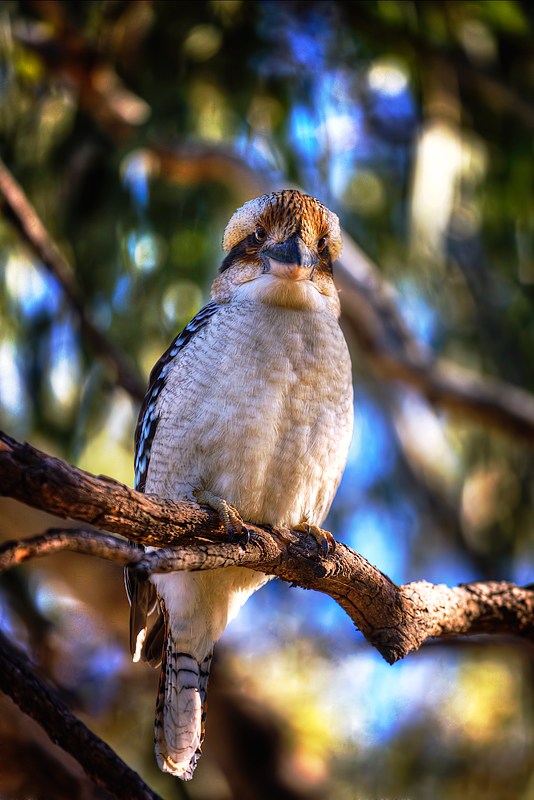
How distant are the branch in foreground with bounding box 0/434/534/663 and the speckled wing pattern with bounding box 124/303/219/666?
57 centimetres

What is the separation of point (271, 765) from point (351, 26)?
4.25 metres

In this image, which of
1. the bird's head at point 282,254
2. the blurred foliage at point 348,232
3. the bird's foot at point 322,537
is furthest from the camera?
the blurred foliage at point 348,232

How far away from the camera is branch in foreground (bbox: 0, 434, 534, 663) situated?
1.15 metres

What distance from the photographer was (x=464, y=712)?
13.2 feet

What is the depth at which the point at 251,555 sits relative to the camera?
65.2 inches

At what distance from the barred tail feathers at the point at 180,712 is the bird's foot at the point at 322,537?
59 centimetres

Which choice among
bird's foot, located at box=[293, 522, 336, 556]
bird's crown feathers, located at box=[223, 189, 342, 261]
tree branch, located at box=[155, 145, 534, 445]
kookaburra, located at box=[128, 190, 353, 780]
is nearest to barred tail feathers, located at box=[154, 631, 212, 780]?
kookaburra, located at box=[128, 190, 353, 780]

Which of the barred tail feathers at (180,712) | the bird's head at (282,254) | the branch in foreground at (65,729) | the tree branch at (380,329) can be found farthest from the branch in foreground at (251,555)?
the tree branch at (380,329)

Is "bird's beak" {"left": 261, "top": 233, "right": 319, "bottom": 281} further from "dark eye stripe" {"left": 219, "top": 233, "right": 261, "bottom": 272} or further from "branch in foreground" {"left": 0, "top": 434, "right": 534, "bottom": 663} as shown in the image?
"branch in foreground" {"left": 0, "top": 434, "right": 534, "bottom": 663}

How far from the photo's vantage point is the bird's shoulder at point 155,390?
7.07ft

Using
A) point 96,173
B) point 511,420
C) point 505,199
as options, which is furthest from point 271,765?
point 505,199

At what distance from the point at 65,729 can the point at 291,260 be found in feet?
4.24

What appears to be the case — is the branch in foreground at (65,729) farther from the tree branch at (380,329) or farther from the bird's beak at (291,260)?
the tree branch at (380,329)

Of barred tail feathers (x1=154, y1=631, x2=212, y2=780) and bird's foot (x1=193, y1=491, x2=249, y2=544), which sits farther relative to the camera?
barred tail feathers (x1=154, y1=631, x2=212, y2=780)
